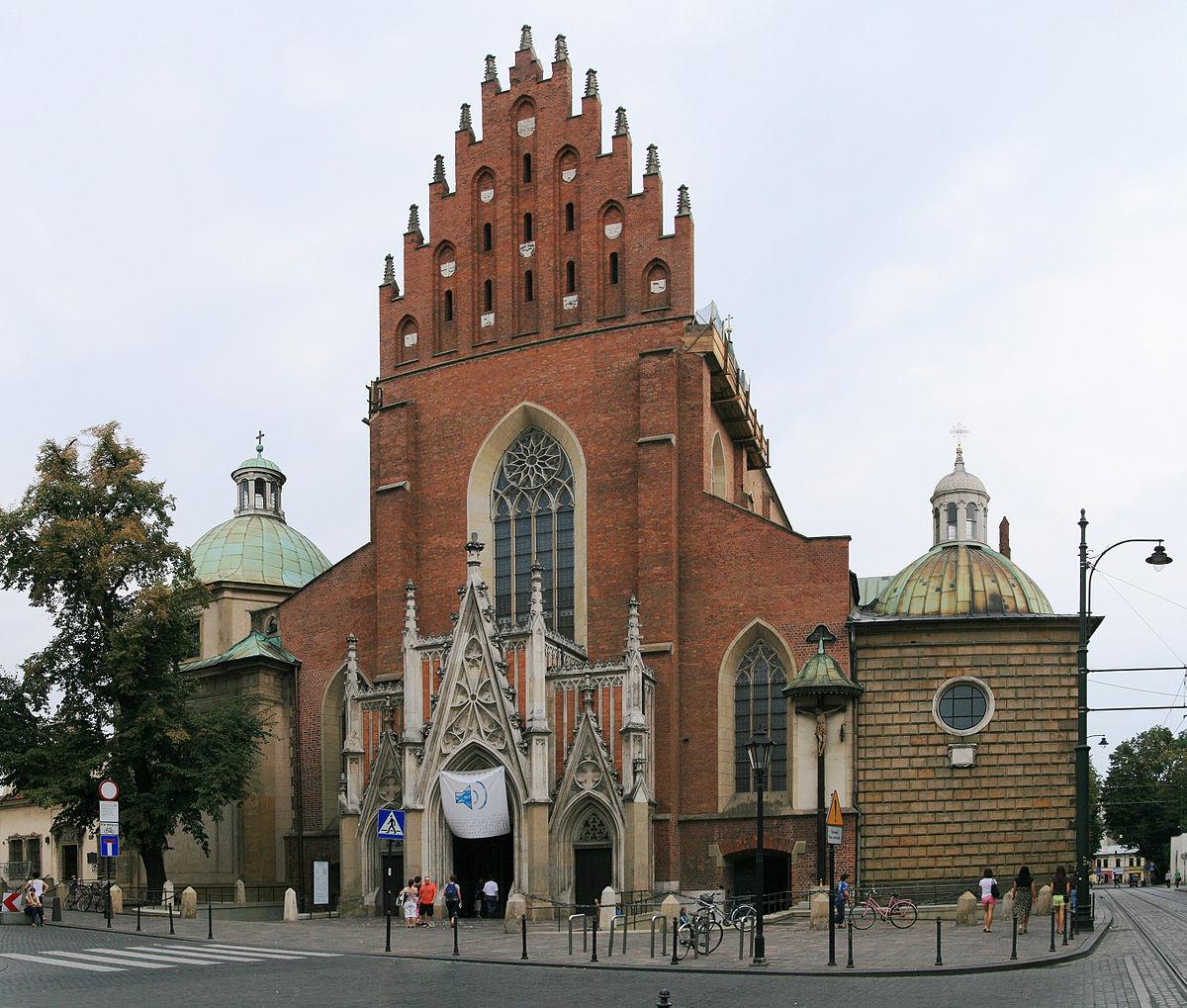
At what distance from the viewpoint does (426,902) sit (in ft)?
117

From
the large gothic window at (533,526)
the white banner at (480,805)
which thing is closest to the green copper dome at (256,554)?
the large gothic window at (533,526)

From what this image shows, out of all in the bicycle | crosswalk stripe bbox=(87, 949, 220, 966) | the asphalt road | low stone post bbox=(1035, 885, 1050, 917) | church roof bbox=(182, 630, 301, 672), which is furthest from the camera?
church roof bbox=(182, 630, 301, 672)

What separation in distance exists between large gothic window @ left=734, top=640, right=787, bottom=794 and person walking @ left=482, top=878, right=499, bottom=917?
7358 millimetres

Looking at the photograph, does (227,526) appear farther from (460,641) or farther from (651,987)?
(651,987)

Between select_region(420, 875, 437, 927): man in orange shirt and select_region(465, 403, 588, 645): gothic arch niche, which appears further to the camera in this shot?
select_region(465, 403, 588, 645): gothic arch niche

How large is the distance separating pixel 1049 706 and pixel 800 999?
20.7 m

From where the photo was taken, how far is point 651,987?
2194 centimetres

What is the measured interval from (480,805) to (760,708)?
828 centimetres

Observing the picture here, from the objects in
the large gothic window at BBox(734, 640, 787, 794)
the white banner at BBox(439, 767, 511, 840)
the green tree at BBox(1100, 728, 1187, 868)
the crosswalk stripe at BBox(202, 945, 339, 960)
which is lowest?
the green tree at BBox(1100, 728, 1187, 868)

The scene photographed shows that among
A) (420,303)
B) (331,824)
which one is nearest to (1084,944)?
(331,824)

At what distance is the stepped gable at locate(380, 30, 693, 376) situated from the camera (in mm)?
43688

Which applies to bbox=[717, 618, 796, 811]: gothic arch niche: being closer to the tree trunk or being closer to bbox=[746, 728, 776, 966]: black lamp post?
bbox=[746, 728, 776, 966]: black lamp post

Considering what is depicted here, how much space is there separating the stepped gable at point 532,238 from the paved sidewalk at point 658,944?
18.5 meters

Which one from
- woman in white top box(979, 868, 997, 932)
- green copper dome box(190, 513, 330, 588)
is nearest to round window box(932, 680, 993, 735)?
woman in white top box(979, 868, 997, 932)
